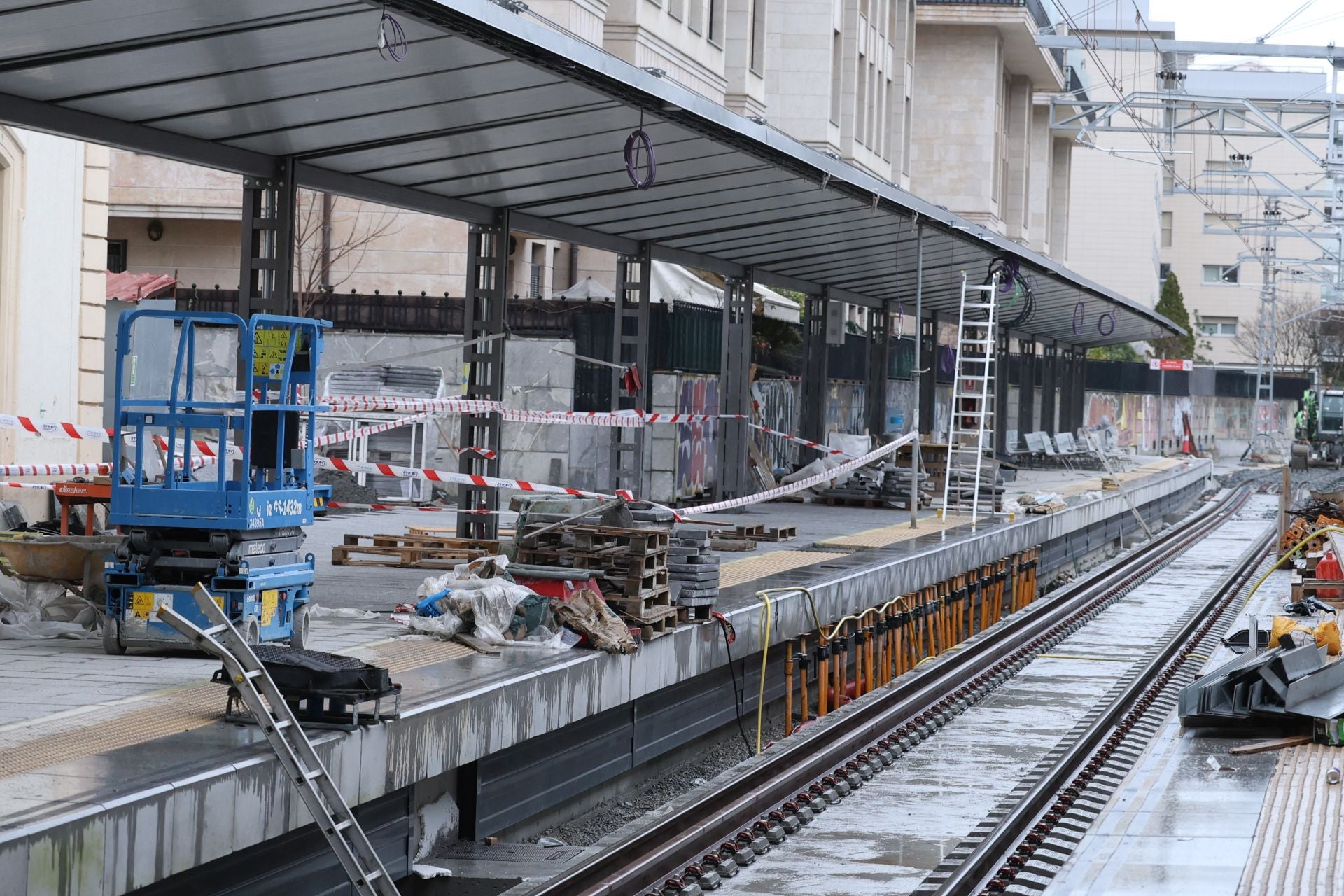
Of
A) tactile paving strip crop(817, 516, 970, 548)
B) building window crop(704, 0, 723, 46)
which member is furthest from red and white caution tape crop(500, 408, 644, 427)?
building window crop(704, 0, 723, 46)

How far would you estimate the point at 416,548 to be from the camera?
16594 mm

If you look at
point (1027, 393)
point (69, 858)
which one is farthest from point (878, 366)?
point (69, 858)

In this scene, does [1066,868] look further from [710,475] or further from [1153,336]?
[1153,336]

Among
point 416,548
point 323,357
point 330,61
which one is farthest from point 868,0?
point 330,61

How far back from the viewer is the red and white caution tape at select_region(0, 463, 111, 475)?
14.1 metres

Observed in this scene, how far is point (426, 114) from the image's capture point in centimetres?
1347

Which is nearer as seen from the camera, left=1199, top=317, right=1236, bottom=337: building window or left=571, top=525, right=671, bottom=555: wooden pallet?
left=571, top=525, right=671, bottom=555: wooden pallet

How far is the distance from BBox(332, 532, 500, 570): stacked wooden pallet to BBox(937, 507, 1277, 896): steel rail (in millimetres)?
5661

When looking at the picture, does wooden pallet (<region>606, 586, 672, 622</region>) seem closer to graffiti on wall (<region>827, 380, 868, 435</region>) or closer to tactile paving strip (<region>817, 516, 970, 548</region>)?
tactile paving strip (<region>817, 516, 970, 548</region>)

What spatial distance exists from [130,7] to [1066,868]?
288 inches

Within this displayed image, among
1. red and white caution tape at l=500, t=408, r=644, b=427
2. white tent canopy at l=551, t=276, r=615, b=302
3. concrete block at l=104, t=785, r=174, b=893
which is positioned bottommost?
concrete block at l=104, t=785, r=174, b=893

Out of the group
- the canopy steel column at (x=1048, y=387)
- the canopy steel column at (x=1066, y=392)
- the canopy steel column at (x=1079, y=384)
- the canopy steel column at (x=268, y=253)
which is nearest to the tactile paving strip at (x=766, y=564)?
the canopy steel column at (x=268, y=253)

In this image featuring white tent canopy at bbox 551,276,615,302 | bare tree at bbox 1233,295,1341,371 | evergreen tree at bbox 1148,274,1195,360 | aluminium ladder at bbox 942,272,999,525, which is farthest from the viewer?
evergreen tree at bbox 1148,274,1195,360

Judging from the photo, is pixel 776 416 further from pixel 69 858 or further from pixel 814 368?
pixel 69 858
